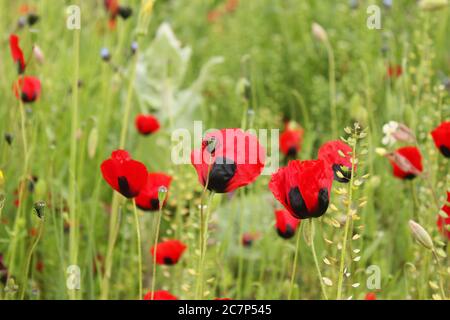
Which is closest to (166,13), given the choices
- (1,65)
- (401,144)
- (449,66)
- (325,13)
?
(325,13)

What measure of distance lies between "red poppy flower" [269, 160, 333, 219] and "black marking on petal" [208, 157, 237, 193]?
0.05 metres

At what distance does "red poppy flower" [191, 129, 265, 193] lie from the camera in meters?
0.69

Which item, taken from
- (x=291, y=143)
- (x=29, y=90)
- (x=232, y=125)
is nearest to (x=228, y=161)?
(x=29, y=90)

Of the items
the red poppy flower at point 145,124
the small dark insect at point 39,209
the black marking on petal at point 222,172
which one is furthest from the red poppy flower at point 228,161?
the red poppy flower at point 145,124

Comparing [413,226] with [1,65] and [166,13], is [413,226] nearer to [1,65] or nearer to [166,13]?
[1,65]

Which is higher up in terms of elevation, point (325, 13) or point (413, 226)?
point (325, 13)

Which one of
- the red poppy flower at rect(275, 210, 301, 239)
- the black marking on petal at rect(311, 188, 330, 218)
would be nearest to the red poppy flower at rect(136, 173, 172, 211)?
the red poppy flower at rect(275, 210, 301, 239)

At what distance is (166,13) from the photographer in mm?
2025

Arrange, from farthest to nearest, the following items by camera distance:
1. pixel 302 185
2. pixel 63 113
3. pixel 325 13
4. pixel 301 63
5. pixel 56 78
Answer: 1. pixel 325 13
2. pixel 301 63
3. pixel 56 78
4. pixel 63 113
5. pixel 302 185

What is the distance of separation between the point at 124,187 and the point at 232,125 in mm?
961

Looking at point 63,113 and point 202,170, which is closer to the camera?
point 202,170

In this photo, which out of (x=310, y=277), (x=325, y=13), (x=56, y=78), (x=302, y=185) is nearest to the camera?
(x=302, y=185)

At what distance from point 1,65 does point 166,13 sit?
63 centimetres

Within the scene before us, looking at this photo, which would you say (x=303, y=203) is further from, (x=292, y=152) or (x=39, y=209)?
(x=292, y=152)
